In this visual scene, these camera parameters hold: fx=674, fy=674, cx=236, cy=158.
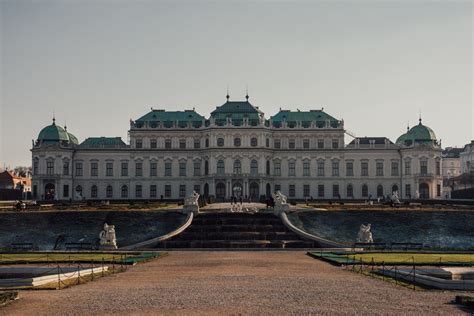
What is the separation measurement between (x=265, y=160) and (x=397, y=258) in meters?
61.4

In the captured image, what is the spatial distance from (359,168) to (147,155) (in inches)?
1257

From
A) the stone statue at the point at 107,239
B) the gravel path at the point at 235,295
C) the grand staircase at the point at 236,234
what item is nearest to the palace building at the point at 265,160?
the grand staircase at the point at 236,234

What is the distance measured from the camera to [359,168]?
333ft

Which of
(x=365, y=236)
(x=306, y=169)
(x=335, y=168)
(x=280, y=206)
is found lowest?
(x=365, y=236)

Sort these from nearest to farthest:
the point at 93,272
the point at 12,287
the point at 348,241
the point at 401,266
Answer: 1. the point at 12,287
2. the point at 93,272
3. the point at 401,266
4. the point at 348,241

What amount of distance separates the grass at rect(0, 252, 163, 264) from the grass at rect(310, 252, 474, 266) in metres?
10.5

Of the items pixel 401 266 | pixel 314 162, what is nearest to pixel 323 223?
pixel 401 266

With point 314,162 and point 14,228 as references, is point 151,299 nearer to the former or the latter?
point 14,228

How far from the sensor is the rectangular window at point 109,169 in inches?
3981

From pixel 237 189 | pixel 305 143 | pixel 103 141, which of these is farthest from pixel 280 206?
pixel 103 141

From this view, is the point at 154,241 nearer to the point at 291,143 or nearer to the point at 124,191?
the point at 124,191

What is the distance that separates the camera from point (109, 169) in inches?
3984

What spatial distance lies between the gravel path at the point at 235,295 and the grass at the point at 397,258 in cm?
362

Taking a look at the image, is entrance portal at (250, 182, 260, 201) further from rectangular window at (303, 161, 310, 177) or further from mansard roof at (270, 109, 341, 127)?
mansard roof at (270, 109, 341, 127)
